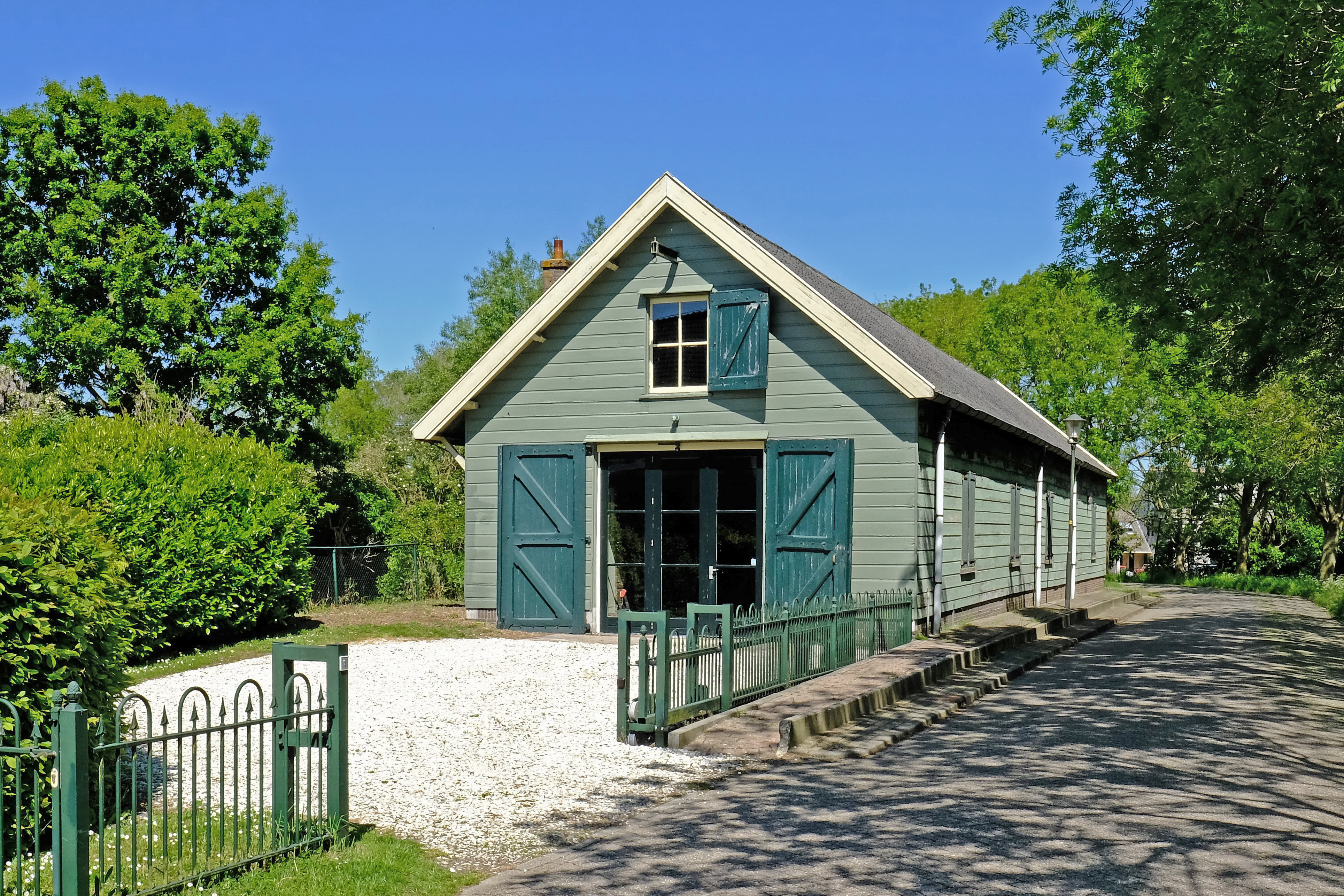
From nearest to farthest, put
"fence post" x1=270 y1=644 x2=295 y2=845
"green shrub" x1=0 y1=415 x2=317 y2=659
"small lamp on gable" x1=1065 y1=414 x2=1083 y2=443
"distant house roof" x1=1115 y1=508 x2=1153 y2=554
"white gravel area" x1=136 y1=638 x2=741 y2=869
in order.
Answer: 1. "fence post" x1=270 y1=644 x2=295 y2=845
2. "white gravel area" x1=136 y1=638 x2=741 y2=869
3. "green shrub" x1=0 y1=415 x2=317 y2=659
4. "small lamp on gable" x1=1065 y1=414 x2=1083 y2=443
5. "distant house roof" x1=1115 y1=508 x2=1153 y2=554

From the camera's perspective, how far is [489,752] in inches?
350

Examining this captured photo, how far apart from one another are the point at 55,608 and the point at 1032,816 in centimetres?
582

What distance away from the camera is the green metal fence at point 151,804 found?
15.2 feet

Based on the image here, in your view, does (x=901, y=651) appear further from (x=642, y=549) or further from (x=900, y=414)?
(x=642, y=549)

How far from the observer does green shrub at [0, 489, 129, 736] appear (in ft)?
18.2

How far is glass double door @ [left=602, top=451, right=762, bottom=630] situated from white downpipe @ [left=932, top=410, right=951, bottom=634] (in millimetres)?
2548

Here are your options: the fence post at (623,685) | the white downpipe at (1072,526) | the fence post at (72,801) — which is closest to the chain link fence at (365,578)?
the fence post at (623,685)

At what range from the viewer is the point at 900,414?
15.2 metres

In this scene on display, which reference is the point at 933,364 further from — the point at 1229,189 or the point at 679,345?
the point at 1229,189

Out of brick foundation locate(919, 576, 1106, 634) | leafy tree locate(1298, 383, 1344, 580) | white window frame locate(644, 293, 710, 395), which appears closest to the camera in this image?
white window frame locate(644, 293, 710, 395)

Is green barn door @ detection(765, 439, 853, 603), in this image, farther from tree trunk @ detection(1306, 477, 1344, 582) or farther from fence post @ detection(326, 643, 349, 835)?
tree trunk @ detection(1306, 477, 1344, 582)

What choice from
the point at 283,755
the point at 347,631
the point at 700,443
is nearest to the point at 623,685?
the point at 283,755

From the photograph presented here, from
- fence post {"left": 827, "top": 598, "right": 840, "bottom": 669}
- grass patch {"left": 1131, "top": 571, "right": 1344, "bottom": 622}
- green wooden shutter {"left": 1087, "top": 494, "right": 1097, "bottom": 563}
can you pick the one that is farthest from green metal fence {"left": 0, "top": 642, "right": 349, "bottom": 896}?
green wooden shutter {"left": 1087, "top": 494, "right": 1097, "bottom": 563}

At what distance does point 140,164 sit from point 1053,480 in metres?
23.5
